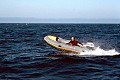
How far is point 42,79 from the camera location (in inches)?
515

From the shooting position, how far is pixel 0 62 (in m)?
17.8

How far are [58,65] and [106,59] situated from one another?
4.86 m

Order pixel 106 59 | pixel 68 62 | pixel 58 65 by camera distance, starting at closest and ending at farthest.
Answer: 1. pixel 58 65
2. pixel 68 62
3. pixel 106 59

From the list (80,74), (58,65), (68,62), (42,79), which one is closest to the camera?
(42,79)

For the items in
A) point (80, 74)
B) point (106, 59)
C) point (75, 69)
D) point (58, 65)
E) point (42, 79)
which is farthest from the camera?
point (106, 59)

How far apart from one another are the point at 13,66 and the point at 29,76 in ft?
10.9

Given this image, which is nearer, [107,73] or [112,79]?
[112,79]

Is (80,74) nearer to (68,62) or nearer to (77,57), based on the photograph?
(68,62)

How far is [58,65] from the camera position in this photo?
17281 millimetres

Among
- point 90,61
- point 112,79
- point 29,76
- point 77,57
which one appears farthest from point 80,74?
point 77,57

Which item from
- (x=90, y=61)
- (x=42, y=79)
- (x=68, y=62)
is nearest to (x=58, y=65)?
(x=68, y=62)

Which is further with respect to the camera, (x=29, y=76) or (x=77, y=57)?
(x=77, y=57)

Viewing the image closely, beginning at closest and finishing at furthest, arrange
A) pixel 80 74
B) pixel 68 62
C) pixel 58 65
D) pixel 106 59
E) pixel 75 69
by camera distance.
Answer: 1. pixel 80 74
2. pixel 75 69
3. pixel 58 65
4. pixel 68 62
5. pixel 106 59

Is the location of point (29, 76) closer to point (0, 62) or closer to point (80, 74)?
point (80, 74)
